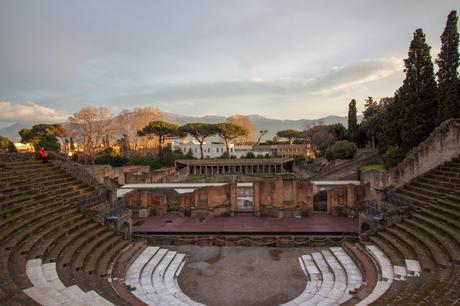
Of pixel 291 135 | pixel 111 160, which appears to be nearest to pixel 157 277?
pixel 111 160

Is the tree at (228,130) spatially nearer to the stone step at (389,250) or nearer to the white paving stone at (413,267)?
the stone step at (389,250)

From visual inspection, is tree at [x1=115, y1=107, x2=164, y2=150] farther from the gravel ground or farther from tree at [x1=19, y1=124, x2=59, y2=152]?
the gravel ground

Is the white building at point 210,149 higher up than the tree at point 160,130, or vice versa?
the tree at point 160,130

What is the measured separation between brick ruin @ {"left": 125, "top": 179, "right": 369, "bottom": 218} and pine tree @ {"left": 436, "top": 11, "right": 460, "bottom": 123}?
36.4ft

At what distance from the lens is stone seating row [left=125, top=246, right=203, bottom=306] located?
8.88 metres

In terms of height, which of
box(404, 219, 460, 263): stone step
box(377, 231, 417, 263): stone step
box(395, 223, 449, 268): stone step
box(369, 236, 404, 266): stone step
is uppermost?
box(404, 219, 460, 263): stone step

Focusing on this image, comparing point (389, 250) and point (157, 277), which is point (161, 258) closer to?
point (157, 277)

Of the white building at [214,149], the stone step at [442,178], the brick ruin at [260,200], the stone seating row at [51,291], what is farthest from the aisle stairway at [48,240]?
the white building at [214,149]

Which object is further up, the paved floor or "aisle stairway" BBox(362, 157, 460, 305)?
"aisle stairway" BBox(362, 157, 460, 305)

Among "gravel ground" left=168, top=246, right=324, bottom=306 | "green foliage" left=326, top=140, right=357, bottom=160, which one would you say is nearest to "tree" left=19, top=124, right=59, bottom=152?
"green foliage" left=326, top=140, right=357, bottom=160

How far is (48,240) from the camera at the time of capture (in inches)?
382

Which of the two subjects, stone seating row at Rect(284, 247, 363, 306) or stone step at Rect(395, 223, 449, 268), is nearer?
stone step at Rect(395, 223, 449, 268)

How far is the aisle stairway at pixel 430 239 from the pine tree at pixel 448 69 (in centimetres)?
1151

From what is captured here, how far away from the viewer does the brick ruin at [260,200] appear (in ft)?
62.2
